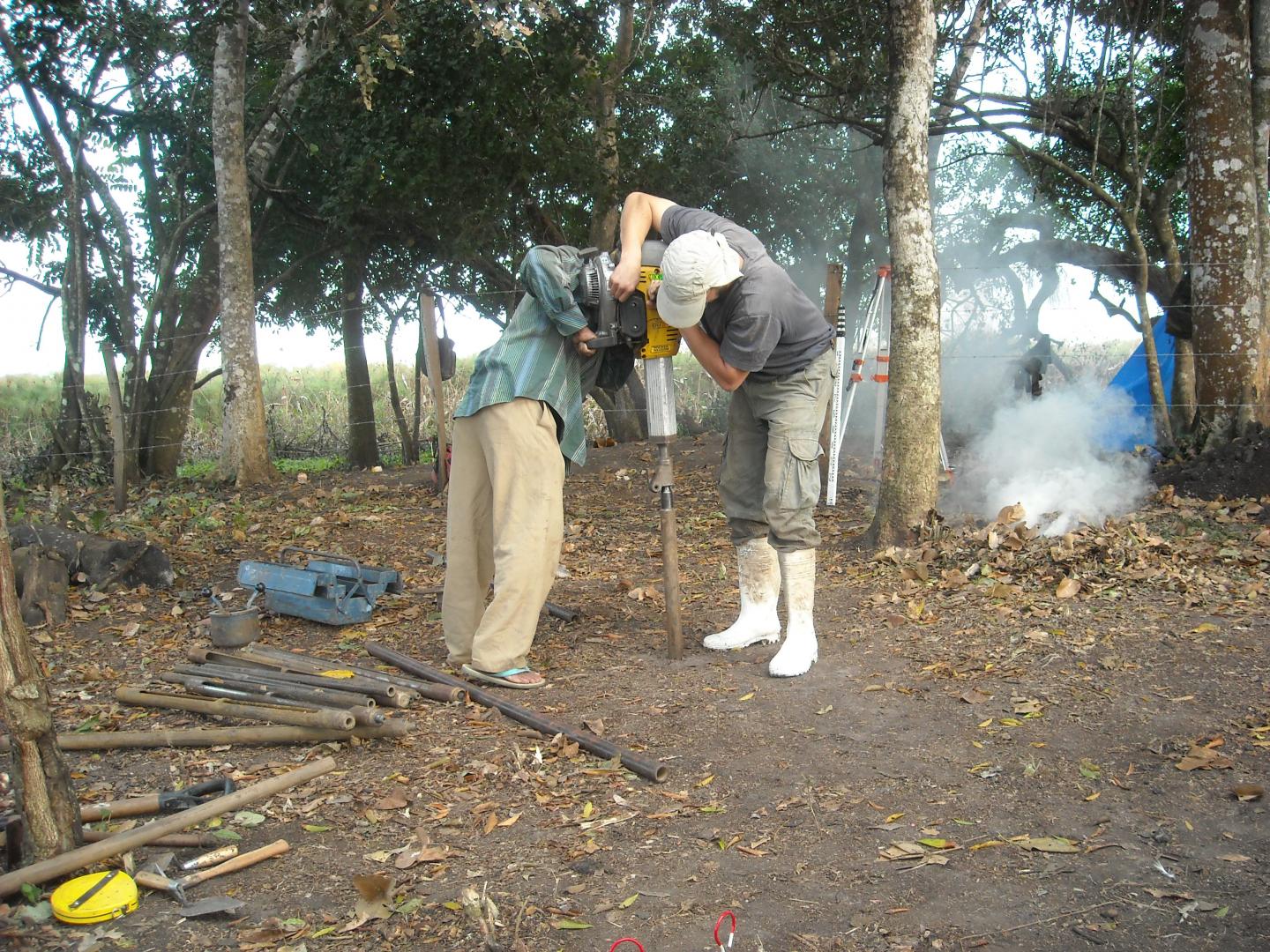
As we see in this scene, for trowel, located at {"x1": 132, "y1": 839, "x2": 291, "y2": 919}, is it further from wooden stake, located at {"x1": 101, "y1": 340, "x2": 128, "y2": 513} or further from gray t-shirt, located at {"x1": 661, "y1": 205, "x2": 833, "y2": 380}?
wooden stake, located at {"x1": 101, "y1": 340, "x2": 128, "y2": 513}

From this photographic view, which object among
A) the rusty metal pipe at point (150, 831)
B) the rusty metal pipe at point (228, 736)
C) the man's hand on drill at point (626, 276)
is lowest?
the rusty metal pipe at point (150, 831)

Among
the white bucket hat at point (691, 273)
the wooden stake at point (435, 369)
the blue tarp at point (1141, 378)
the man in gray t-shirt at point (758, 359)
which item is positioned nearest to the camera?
the white bucket hat at point (691, 273)

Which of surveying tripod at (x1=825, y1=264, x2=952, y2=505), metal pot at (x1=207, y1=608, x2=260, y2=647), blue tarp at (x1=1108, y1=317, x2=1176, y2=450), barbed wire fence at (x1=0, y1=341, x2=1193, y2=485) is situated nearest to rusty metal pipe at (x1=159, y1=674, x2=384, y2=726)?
metal pot at (x1=207, y1=608, x2=260, y2=647)

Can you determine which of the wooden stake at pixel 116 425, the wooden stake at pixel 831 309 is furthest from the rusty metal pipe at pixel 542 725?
the wooden stake at pixel 116 425

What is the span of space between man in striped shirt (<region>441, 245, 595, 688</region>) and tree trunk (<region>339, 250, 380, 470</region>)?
399 inches

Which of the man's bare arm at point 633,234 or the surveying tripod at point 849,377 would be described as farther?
the surveying tripod at point 849,377

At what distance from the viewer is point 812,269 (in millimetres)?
17391

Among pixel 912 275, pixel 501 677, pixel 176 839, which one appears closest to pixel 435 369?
pixel 912 275

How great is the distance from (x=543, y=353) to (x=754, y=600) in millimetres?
1519

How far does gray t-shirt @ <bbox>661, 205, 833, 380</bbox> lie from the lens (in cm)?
406

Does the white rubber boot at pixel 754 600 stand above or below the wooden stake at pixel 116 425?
below

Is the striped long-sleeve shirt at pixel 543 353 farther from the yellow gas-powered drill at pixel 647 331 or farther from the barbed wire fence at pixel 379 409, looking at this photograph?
the barbed wire fence at pixel 379 409

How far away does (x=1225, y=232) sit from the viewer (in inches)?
306

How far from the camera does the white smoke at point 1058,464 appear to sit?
7.21 m
